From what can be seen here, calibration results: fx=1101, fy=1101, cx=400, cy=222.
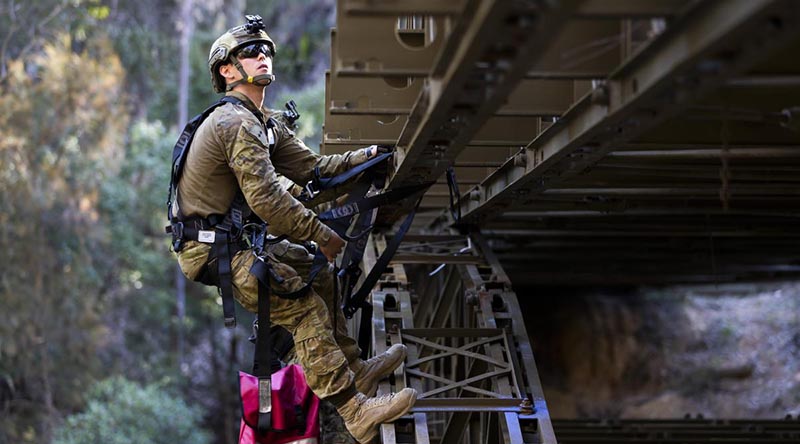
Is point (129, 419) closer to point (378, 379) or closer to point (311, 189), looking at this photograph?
point (311, 189)

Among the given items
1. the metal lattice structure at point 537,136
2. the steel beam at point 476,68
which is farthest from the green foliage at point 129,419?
the steel beam at point 476,68

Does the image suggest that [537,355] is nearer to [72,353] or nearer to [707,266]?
[707,266]

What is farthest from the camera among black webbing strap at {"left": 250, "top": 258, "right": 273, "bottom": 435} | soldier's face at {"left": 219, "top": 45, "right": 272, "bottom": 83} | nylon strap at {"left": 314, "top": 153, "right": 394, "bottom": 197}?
nylon strap at {"left": 314, "top": 153, "right": 394, "bottom": 197}

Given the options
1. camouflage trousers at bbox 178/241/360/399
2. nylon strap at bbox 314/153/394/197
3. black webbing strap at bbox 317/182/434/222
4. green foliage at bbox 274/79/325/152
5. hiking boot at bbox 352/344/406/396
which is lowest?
hiking boot at bbox 352/344/406/396

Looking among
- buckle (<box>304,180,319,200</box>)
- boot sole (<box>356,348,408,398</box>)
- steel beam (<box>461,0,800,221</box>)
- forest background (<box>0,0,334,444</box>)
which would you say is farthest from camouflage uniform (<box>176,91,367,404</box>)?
forest background (<box>0,0,334,444</box>)

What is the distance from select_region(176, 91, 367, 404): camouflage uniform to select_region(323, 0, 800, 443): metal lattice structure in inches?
17.7

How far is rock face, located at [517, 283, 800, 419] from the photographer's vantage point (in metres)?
14.5

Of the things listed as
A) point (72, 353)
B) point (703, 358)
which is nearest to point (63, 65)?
point (72, 353)

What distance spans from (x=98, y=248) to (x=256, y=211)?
63.4ft

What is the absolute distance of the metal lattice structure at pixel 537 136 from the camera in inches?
142

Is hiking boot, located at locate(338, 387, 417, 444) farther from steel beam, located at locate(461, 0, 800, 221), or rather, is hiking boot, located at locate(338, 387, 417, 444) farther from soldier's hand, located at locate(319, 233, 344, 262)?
steel beam, located at locate(461, 0, 800, 221)

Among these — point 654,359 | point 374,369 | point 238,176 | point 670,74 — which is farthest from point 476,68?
point 654,359

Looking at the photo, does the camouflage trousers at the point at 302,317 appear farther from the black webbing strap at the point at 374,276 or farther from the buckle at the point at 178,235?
the black webbing strap at the point at 374,276

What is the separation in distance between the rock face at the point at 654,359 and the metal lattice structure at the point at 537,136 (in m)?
4.66
